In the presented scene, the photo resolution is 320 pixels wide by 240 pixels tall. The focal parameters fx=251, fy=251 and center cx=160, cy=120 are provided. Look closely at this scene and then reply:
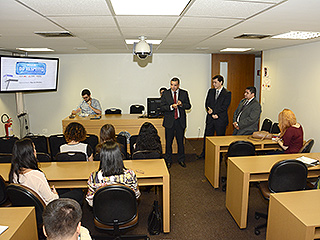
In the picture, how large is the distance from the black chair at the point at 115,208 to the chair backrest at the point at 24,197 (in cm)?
54

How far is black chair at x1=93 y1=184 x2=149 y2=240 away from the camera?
8.10 ft

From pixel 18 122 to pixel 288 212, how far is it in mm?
7187

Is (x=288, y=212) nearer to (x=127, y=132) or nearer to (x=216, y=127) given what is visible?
(x=216, y=127)

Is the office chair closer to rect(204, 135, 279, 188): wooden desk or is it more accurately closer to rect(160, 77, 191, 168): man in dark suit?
rect(204, 135, 279, 188): wooden desk

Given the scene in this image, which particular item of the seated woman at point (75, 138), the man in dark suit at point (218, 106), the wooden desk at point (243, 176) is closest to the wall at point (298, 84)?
the man in dark suit at point (218, 106)

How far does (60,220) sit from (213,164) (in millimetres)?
3311

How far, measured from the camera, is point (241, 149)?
407 cm

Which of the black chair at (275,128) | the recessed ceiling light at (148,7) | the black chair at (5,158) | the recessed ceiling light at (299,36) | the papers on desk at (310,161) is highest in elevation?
the recessed ceiling light at (299,36)

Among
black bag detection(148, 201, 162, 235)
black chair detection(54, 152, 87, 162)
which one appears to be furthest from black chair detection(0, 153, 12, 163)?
black bag detection(148, 201, 162, 235)

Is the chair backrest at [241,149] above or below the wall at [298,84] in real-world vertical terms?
below

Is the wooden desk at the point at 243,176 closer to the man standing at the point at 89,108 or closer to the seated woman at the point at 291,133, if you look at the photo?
the seated woman at the point at 291,133

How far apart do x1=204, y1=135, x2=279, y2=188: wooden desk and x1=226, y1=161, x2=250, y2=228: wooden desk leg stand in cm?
71

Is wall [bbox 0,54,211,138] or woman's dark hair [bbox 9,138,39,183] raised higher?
wall [bbox 0,54,211,138]

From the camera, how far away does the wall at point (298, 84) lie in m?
4.74
